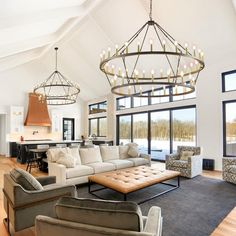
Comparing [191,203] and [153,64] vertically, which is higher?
[153,64]

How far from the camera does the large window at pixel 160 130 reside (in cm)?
749

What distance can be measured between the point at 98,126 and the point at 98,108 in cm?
115

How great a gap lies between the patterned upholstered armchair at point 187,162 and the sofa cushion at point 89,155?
7.15ft

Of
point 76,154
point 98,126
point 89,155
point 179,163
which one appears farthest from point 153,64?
point 98,126

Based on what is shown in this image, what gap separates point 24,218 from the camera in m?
2.39

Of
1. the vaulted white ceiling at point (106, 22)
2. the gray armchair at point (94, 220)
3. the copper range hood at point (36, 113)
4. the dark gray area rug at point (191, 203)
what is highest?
the vaulted white ceiling at point (106, 22)

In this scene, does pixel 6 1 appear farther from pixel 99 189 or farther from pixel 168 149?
pixel 168 149

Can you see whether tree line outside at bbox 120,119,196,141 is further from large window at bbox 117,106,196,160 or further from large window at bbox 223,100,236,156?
large window at bbox 223,100,236,156

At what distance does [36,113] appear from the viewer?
10734 millimetres

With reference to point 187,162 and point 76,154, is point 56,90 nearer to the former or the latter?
point 76,154

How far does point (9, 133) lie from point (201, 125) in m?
9.34

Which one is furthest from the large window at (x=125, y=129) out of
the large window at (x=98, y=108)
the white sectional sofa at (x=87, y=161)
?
the white sectional sofa at (x=87, y=161)

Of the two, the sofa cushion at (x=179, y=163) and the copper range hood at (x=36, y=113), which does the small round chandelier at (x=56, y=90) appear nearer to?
the copper range hood at (x=36, y=113)

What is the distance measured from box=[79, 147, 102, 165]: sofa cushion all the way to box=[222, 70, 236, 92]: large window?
4.64 m
